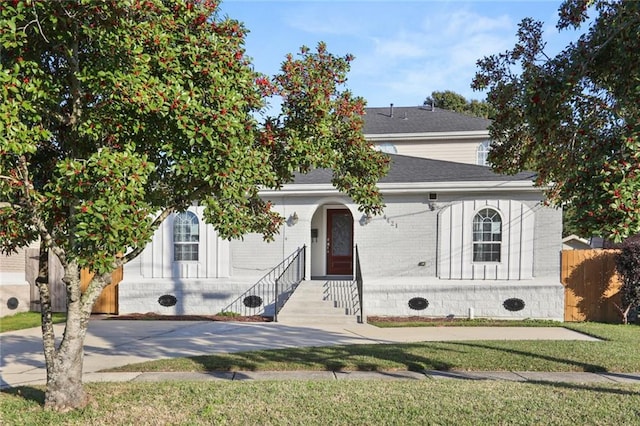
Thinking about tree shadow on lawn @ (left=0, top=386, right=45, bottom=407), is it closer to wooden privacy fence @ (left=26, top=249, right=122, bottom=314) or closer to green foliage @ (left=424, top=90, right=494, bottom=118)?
wooden privacy fence @ (left=26, top=249, right=122, bottom=314)

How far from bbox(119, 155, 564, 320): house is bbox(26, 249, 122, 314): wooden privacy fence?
444 mm

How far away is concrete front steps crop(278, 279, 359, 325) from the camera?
11.8 metres

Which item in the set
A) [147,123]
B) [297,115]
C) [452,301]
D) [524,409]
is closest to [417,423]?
[524,409]

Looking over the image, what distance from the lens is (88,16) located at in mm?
4316

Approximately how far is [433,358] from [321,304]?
15.9 ft

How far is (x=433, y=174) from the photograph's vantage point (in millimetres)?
13609

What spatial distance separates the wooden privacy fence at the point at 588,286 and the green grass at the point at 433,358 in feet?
12.4

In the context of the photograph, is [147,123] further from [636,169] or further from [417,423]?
[636,169]

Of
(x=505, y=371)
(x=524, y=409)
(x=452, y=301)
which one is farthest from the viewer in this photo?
(x=452, y=301)

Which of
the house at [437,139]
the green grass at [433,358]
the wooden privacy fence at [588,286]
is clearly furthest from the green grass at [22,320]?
the wooden privacy fence at [588,286]

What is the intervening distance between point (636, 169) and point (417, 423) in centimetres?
306

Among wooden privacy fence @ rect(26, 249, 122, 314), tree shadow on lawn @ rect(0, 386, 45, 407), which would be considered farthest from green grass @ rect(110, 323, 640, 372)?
wooden privacy fence @ rect(26, 249, 122, 314)

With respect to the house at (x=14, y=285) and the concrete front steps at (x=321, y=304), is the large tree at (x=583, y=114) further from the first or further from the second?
the house at (x=14, y=285)

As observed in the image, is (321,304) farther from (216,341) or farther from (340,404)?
(340,404)
